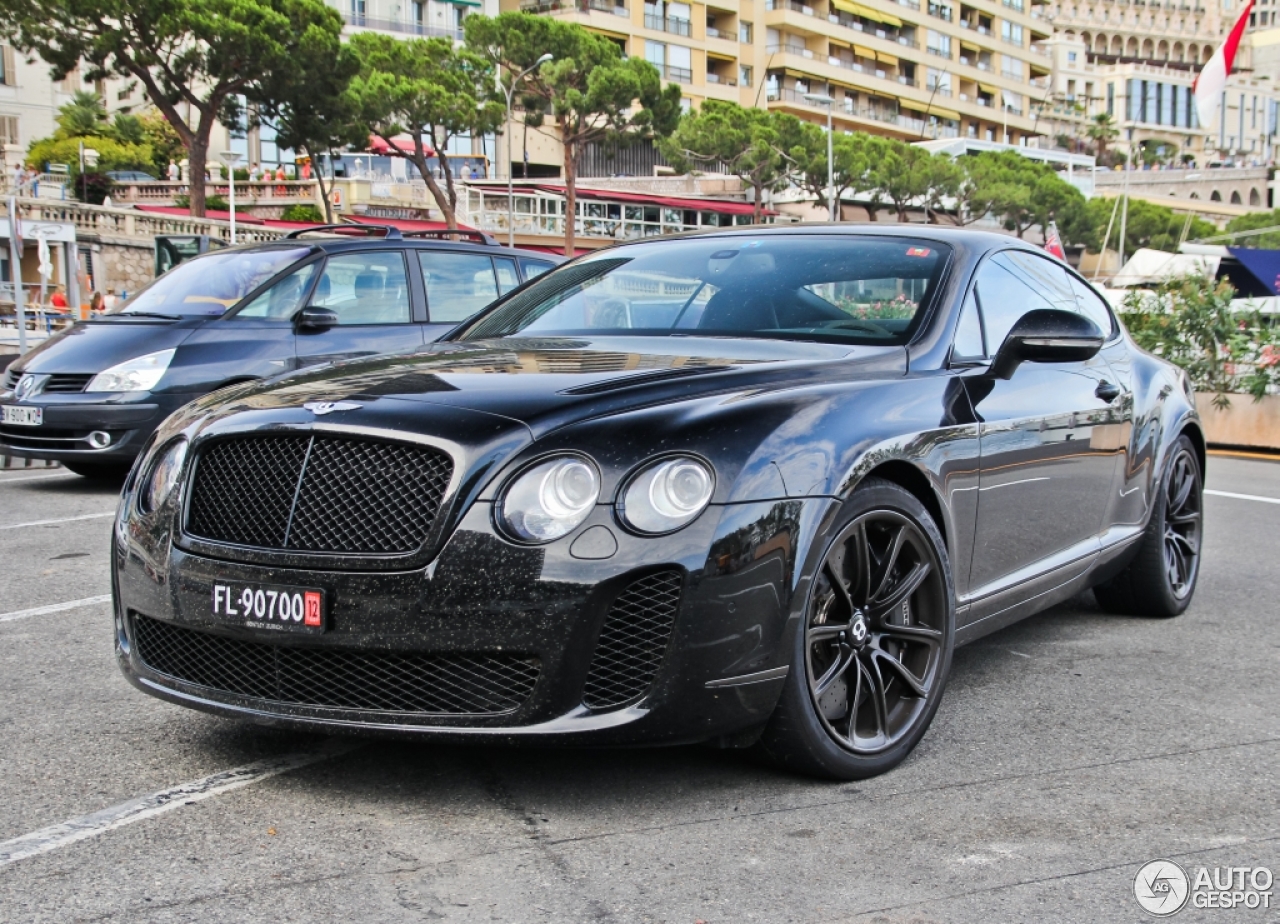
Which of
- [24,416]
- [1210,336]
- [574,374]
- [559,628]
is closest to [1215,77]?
[1210,336]

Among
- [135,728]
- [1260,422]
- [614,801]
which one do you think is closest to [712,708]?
[614,801]

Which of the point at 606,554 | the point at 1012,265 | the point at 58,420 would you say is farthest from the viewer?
the point at 58,420

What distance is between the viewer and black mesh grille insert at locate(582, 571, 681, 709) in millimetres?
3031

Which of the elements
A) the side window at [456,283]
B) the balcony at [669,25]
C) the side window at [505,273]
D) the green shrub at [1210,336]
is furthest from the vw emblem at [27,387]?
the balcony at [669,25]

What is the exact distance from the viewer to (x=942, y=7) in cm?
10325

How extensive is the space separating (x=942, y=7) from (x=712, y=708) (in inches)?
4235

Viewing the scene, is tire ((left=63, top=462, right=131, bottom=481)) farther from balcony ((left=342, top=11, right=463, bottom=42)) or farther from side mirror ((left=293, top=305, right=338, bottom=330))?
balcony ((left=342, top=11, right=463, bottom=42))

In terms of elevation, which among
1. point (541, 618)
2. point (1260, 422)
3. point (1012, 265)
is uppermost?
point (1012, 265)

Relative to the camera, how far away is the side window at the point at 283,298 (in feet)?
31.8

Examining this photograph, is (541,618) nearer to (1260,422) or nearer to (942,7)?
(1260,422)

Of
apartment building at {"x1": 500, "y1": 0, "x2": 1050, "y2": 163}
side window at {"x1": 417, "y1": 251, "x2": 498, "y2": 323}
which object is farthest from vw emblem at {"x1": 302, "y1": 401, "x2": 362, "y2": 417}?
apartment building at {"x1": 500, "y1": 0, "x2": 1050, "y2": 163}

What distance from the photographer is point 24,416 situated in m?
9.23

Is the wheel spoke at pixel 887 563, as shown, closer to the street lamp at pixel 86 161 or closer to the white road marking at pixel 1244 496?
the white road marking at pixel 1244 496

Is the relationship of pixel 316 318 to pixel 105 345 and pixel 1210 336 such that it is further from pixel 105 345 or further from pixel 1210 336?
pixel 1210 336
